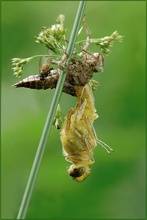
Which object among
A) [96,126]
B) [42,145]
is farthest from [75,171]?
[96,126]

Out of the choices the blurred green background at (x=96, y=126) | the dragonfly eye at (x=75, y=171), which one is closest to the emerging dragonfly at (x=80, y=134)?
the dragonfly eye at (x=75, y=171)

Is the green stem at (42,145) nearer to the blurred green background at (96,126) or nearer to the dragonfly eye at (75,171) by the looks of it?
the dragonfly eye at (75,171)

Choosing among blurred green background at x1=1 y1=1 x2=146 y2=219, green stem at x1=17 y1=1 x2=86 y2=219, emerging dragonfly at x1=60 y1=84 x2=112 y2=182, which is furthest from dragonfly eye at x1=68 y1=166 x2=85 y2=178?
blurred green background at x1=1 y1=1 x2=146 y2=219

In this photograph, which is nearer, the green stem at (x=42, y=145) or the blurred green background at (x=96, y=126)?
the green stem at (x=42, y=145)

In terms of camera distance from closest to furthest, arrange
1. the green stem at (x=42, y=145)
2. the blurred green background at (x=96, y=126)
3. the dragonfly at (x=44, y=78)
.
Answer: the green stem at (x=42, y=145) → the dragonfly at (x=44, y=78) → the blurred green background at (x=96, y=126)

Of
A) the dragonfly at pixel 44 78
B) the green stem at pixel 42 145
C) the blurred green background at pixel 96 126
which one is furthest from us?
the blurred green background at pixel 96 126

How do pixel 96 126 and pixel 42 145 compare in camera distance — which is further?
pixel 96 126

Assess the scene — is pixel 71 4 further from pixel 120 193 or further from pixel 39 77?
pixel 39 77

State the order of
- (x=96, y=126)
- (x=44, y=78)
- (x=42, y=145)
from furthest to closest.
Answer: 1. (x=96, y=126)
2. (x=44, y=78)
3. (x=42, y=145)

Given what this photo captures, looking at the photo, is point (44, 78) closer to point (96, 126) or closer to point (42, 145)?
point (42, 145)
